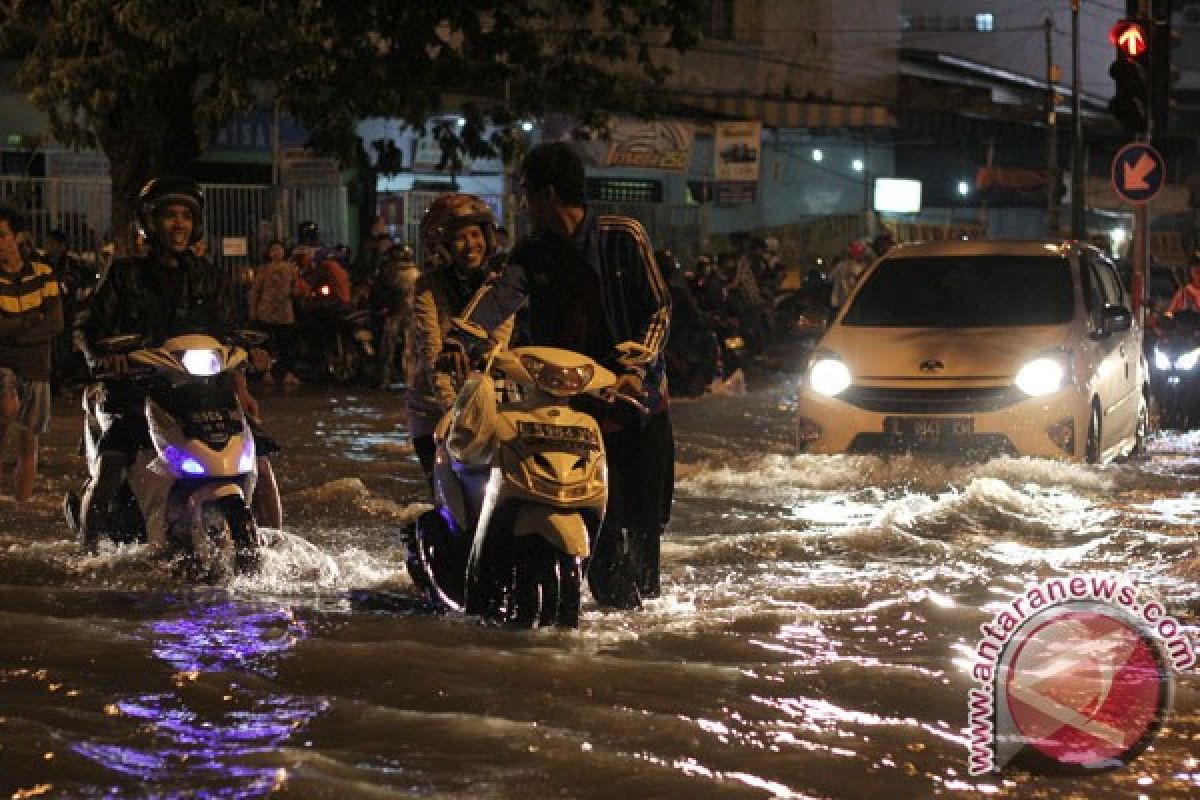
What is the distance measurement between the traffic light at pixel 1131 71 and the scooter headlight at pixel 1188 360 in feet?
9.77

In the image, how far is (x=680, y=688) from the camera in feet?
20.6

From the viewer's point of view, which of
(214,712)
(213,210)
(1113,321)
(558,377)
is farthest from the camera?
(213,210)

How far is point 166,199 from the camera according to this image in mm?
8367

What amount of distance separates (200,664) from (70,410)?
12.2m

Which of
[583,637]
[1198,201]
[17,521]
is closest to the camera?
[583,637]

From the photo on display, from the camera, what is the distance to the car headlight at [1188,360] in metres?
17.4

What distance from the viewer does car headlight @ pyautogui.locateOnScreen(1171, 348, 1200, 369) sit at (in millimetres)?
17391

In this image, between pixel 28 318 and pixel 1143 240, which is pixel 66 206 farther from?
pixel 1143 240

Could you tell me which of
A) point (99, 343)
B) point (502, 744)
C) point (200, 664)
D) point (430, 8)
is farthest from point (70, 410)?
point (502, 744)

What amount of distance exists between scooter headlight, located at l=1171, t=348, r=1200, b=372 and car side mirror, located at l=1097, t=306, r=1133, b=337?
15.6ft

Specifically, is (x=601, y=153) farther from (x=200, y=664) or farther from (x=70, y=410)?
(x=200, y=664)

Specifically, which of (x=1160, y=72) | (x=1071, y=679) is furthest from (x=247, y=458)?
(x=1160, y=72)

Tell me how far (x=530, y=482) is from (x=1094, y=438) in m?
6.94

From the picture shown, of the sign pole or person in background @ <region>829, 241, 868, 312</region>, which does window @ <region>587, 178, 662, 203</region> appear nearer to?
person in background @ <region>829, 241, 868, 312</region>
